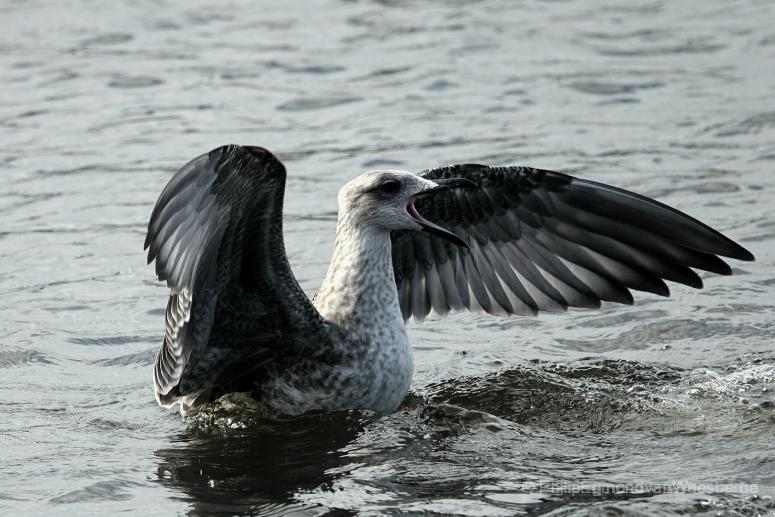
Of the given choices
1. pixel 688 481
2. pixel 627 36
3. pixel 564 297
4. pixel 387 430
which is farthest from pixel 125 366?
pixel 627 36

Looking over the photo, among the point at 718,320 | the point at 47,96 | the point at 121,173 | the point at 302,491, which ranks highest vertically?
the point at 47,96

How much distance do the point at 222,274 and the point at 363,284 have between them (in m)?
0.82

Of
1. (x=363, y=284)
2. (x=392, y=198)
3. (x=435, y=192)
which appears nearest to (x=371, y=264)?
(x=363, y=284)

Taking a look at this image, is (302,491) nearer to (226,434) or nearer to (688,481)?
(226,434)

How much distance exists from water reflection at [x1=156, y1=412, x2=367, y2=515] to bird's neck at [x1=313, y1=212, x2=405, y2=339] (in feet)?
1.68

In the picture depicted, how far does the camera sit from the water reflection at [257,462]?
6.36 metres

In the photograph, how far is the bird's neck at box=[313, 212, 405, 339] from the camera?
749 centimetres

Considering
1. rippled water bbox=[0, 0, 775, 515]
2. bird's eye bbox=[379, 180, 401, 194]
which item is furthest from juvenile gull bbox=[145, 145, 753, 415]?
rippled water bbox=[0, 0, 775, 515]

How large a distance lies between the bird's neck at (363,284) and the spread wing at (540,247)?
23.0 inches

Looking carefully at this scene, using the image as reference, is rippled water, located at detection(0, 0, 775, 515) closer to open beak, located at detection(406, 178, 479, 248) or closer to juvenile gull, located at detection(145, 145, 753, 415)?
juvenile gull, located at detection(145, 145, 753, 415)

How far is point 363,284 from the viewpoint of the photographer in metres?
7.53

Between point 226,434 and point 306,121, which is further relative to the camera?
point 306,121

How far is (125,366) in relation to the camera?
8523 mm

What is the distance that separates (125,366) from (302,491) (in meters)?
2.44
